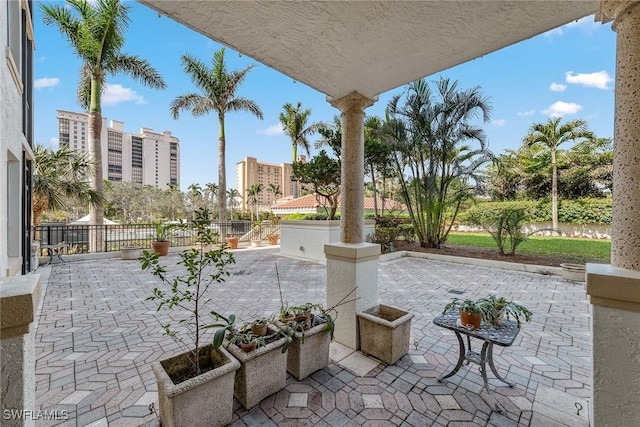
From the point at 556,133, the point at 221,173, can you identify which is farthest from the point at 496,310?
the point at 556,133

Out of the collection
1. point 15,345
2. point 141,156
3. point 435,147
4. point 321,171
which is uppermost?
point 141,156

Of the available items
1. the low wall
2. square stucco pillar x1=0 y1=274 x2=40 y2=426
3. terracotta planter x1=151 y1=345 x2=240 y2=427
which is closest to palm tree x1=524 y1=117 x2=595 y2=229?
the low wall

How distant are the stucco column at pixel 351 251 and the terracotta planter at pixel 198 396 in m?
1.36

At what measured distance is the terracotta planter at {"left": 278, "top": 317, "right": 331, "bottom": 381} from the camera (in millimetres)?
2336

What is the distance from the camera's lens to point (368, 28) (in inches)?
78.2

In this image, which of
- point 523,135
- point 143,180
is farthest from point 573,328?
point 143,180

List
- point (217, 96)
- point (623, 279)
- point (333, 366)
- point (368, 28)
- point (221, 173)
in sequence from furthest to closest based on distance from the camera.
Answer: point (221, 173)
point (217, 96)
point (333, 366)
point (368, 28)
point (623, 279)

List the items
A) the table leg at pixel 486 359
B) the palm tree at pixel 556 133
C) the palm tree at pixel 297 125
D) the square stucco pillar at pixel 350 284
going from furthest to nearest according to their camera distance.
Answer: the palm tree at pixel 297 125 < the palm tree at pixel 556 133 < the square stucco pillar at pixel 350 284 < the table leg at pixel 486 359

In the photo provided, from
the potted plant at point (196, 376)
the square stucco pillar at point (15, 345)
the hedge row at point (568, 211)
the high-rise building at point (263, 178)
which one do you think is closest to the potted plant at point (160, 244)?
the potted plant at point (196, 376)

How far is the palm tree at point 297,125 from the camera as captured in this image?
49.7 feet

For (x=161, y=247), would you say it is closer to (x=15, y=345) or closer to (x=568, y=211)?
(x=15, y=345)

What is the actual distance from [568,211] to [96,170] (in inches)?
851

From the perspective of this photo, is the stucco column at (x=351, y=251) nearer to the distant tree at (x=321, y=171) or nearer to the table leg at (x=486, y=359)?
the table leg at (x=486, y=359)

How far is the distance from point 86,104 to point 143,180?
154ft
